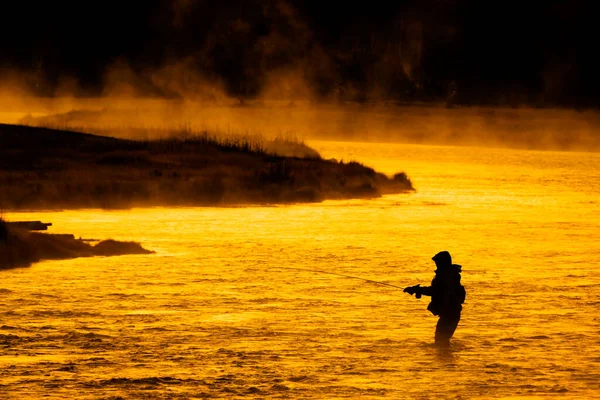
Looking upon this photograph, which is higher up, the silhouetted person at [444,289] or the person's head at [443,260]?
the person's head at [443,260]

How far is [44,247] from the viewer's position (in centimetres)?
3177

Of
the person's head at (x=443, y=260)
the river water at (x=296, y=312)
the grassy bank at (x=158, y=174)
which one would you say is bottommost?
the river water at (x=296, y=312)

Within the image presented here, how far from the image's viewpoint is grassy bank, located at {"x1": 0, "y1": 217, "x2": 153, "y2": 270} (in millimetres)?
30391

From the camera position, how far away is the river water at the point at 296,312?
1931 cm

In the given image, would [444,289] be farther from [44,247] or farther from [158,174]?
[158,174]

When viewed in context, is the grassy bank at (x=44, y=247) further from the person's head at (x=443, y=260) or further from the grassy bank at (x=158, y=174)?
the person's head at (x=443, y=260)

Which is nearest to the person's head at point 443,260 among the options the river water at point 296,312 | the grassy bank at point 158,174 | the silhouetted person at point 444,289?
the silhouetted person at point 444,289

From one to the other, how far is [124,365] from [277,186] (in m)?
32.6

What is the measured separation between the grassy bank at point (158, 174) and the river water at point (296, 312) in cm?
260

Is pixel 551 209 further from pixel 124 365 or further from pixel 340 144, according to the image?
pixel 340 144

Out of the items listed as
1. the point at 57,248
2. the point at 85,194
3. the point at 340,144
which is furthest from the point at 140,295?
the point at 340,144

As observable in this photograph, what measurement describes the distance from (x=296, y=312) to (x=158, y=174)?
27518mm

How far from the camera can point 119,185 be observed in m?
49.5

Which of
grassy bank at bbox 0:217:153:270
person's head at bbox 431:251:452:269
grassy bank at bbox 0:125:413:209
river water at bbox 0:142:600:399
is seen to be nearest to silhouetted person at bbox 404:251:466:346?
person's head at bbox 431:251:452:269
